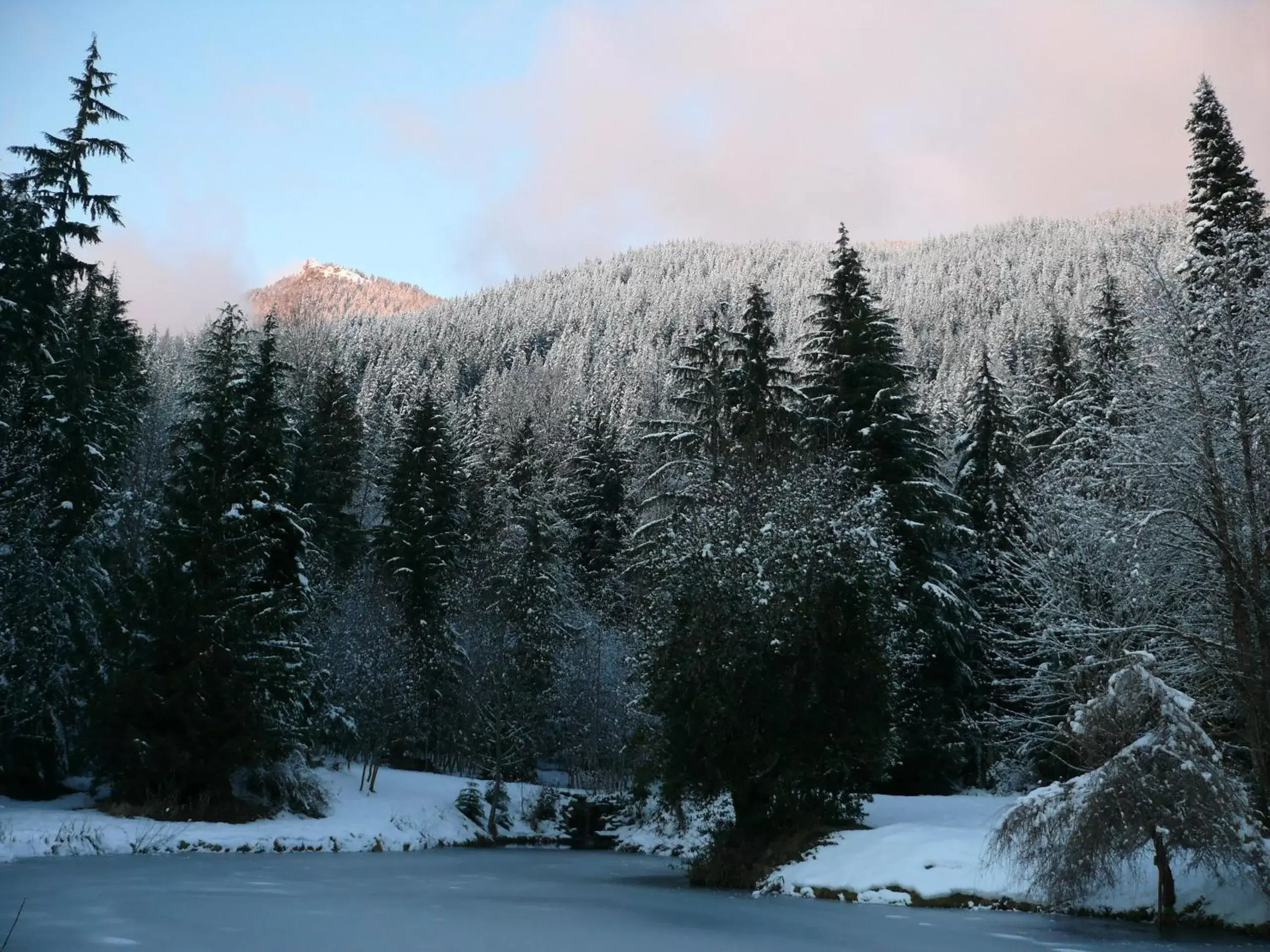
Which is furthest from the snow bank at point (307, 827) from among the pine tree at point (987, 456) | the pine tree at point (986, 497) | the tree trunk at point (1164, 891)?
the pine tree at point (987, 456)

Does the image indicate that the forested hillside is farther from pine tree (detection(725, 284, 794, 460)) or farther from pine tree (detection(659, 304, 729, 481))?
pine tree (detection(659, 304, 729, 481))

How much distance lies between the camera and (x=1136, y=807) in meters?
14.2

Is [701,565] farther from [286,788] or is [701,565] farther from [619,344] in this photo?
[619,344]

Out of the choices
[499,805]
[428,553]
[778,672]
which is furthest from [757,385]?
[428,553]

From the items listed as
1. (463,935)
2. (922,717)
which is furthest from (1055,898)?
(922,717)

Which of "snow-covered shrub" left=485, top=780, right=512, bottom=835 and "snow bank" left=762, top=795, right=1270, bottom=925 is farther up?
"snow bank" left=762, top=795, right=1270, bottom=925

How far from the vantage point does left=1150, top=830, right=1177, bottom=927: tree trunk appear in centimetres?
1459

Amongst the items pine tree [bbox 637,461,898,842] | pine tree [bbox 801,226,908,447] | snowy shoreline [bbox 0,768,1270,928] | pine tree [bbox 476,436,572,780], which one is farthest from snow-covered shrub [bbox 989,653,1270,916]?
pine tree [bbox 476,436,572,780]

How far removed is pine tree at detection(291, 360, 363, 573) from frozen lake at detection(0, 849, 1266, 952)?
717 inches

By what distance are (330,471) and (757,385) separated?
22.1 metres

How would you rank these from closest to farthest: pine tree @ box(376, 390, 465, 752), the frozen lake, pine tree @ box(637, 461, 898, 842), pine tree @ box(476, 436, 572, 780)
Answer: the frozen lake < pine tree @ box(637, 461, 898, 842) < pine tree @ box(476, 436, 572, 780) < pine tree @ box(376, 390, 465, 752)

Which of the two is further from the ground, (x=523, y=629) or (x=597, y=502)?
(x=597, y=502)

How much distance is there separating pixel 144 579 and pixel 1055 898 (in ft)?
78.6

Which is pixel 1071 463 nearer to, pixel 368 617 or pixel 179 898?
pixel 179 898
